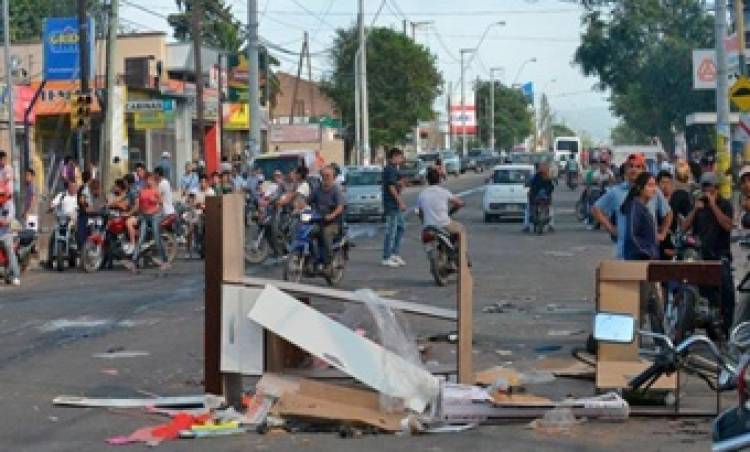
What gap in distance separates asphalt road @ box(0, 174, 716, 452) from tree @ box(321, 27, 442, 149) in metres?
56.6

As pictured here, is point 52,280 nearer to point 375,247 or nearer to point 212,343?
point 375,247

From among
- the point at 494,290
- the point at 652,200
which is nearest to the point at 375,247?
the point at 494,290

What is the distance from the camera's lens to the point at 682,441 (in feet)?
28.8

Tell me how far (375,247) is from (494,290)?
8.97 meters

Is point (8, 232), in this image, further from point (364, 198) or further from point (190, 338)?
point (364, 198)

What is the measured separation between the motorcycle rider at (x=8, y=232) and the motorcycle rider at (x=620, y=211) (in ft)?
35.5

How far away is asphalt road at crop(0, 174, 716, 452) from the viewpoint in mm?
8977

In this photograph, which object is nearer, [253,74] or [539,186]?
[539,186]

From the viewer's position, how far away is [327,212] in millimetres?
19781

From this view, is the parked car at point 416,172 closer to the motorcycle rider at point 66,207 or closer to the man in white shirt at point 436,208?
the motorcycle rider at point 66,207

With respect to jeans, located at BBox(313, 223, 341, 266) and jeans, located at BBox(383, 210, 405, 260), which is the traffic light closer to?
jeans, located at BBox(383, 210, 405, 260)

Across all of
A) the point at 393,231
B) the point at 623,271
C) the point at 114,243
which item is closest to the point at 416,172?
the point at 114,243

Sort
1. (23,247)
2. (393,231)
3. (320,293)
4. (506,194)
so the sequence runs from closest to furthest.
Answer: (320,293), (23,247), (393,231), (506,194)

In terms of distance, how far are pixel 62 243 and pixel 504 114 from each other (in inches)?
5118
